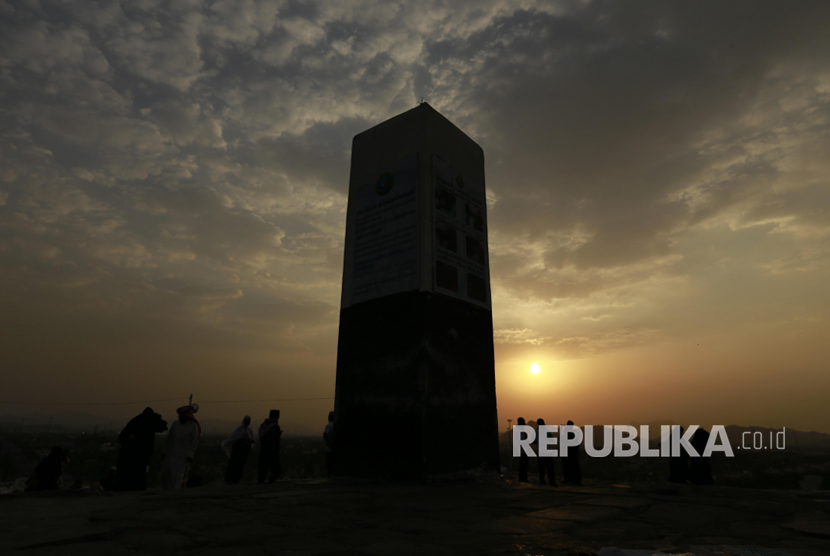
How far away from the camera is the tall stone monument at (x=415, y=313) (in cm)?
607

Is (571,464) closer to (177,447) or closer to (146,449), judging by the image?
(177,447)

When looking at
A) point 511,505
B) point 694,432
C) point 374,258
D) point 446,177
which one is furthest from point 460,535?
point 694,432

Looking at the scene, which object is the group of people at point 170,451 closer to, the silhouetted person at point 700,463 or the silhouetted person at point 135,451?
the silhouetted person at point 135,451

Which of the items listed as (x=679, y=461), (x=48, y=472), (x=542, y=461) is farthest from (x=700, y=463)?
(x=48, y=472)

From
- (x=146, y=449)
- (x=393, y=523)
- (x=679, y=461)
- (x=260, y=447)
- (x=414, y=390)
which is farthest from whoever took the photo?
(x=679, y=461)

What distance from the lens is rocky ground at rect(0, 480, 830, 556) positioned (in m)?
2.47

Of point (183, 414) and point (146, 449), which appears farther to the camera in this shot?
point (183, 414)

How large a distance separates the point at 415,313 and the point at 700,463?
6.83 m

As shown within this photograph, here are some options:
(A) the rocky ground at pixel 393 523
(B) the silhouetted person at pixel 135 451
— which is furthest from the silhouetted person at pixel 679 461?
(B) the silhouetted person at pixel 135 451

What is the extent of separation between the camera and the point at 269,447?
8734 mm

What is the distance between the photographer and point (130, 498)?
4.13 metres

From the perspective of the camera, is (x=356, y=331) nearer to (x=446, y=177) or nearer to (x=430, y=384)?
(x=430, y=384)

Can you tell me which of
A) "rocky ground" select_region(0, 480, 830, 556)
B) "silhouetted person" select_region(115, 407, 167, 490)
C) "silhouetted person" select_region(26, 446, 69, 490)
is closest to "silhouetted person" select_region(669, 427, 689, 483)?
"rocky ground" select_region(0, 480, 830, 556)

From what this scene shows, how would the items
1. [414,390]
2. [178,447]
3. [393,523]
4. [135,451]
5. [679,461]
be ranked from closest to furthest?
1. [393,523]
2. [414,390]
3. [135,451]
4. [178,447]
5. [679,461]
